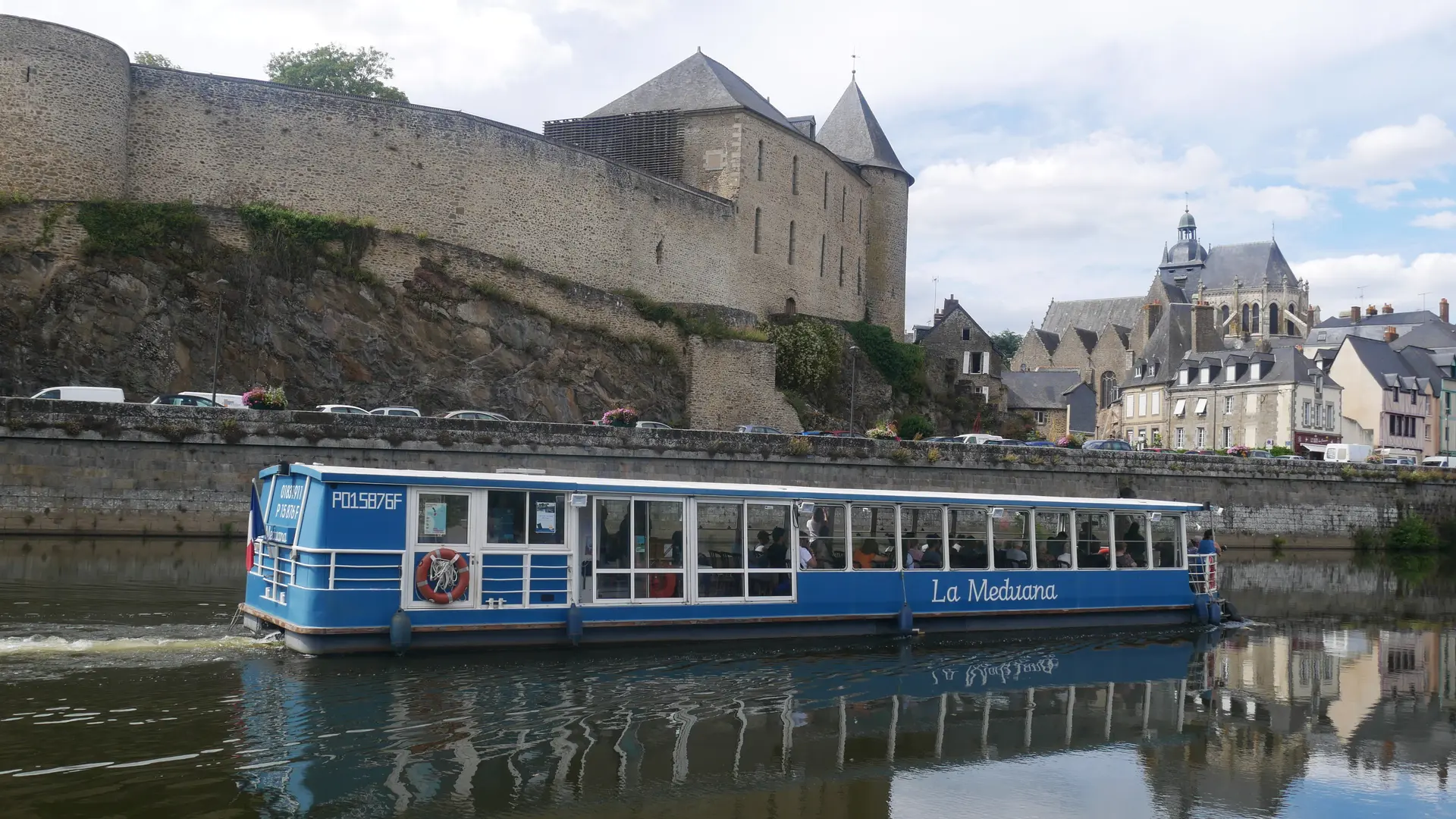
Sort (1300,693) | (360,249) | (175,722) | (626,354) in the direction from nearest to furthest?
(175,722)
(1300,693)
(360,249)
(626,354)

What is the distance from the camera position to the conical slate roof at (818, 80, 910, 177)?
62.2m

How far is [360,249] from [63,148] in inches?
324

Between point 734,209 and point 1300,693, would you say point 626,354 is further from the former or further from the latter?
point 1300,693

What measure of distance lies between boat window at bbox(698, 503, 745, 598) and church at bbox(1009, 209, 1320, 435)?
227 feet

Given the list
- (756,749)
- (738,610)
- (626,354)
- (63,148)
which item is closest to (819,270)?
(626,354)

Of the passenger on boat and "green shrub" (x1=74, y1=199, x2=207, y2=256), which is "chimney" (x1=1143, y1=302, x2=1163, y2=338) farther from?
the passenger on boat

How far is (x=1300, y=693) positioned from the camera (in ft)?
53.4

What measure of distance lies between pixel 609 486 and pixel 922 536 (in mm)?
5258

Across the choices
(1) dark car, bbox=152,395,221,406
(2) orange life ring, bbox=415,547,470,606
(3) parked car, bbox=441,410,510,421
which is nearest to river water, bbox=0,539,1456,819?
(2) orange life ring, bbox=415,547,470,606

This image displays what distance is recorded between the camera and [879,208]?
62125 mm

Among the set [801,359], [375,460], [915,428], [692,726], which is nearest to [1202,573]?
[692,726]

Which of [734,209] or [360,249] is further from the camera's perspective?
→ [734,209]

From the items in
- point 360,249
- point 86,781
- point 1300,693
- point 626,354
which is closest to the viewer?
point 86,781

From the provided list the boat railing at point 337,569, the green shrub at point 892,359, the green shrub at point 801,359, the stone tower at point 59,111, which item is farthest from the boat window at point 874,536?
the green shrub at point 892,359
